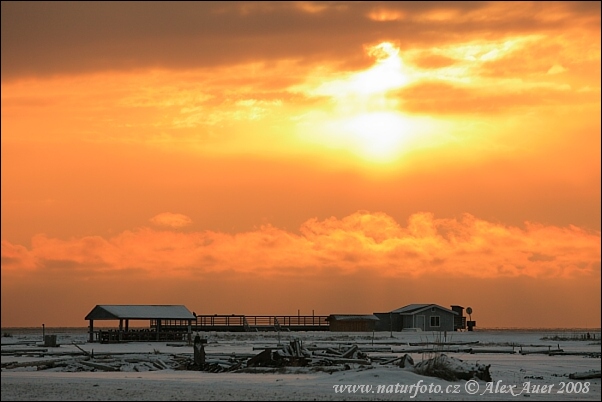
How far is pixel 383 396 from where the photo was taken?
3372cm

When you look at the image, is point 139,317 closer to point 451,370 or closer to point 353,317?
point 353,317

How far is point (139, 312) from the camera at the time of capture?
87.8 meters

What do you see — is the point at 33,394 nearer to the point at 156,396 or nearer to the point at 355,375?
the point at 156,396

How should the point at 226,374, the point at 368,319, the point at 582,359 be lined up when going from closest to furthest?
the point at 226,374
the point at 582,359
the point at 368,319

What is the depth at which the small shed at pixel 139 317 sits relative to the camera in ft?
279

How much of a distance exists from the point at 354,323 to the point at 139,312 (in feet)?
130

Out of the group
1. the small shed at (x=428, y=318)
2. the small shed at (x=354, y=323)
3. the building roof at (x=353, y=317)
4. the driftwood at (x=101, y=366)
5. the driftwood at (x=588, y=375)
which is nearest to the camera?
the driftwood at (x=588, y=375)

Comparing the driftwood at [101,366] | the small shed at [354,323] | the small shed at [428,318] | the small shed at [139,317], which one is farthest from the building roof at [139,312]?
the small shed at [428,318]

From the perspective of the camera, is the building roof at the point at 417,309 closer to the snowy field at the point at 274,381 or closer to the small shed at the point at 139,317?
the small shed at the point at 139,317

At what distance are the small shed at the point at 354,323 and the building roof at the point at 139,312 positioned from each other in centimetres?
3501

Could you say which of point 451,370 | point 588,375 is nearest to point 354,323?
point 588,375

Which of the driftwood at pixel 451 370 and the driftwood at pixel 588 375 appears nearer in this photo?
the driftwood at pixel 451 370

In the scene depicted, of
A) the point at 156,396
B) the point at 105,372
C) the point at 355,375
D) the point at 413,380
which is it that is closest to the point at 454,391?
the point at 413,380

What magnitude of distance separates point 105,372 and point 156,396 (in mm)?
13338
